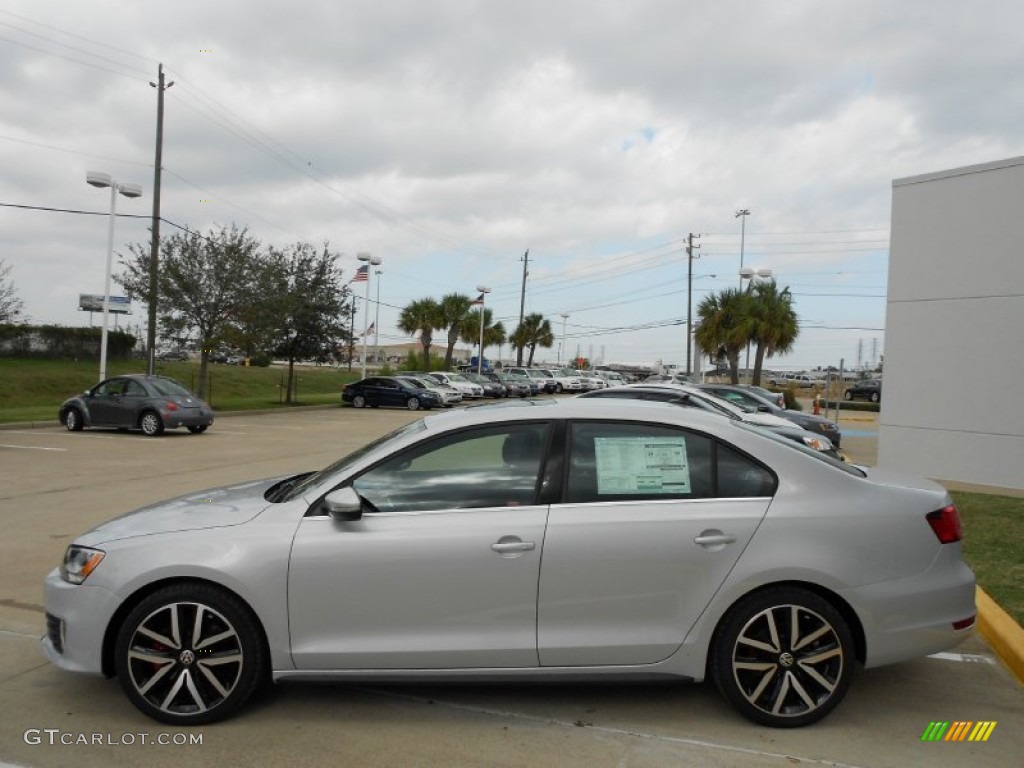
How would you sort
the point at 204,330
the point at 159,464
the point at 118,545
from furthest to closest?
the point at 204,330 → the point at 159,464 → the point at 118,545

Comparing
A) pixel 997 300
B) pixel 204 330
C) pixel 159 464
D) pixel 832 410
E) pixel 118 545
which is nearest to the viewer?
pixel 118 545

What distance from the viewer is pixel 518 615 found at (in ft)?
13.0

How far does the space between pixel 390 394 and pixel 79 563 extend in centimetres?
3322

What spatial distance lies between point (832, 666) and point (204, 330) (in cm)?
2970

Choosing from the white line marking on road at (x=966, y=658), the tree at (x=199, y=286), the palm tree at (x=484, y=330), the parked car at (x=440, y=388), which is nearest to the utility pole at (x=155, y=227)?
the tree at (x=199, y=286)

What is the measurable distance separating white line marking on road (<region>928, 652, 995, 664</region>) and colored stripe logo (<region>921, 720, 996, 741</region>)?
3.15 feet

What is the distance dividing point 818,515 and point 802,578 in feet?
1.04

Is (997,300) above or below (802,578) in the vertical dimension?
above

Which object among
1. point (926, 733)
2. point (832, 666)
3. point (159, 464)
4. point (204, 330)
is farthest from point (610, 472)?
point (204, 330)

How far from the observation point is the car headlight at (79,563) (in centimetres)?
404

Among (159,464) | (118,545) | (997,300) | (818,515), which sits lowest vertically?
(159,464)

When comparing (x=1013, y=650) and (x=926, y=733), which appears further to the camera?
(x=1013, y=650)

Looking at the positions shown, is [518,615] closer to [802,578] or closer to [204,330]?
[802,578]

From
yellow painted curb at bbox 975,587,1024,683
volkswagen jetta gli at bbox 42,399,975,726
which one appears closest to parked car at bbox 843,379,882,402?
yellow painted curb at bbox 975,587,1024,683
